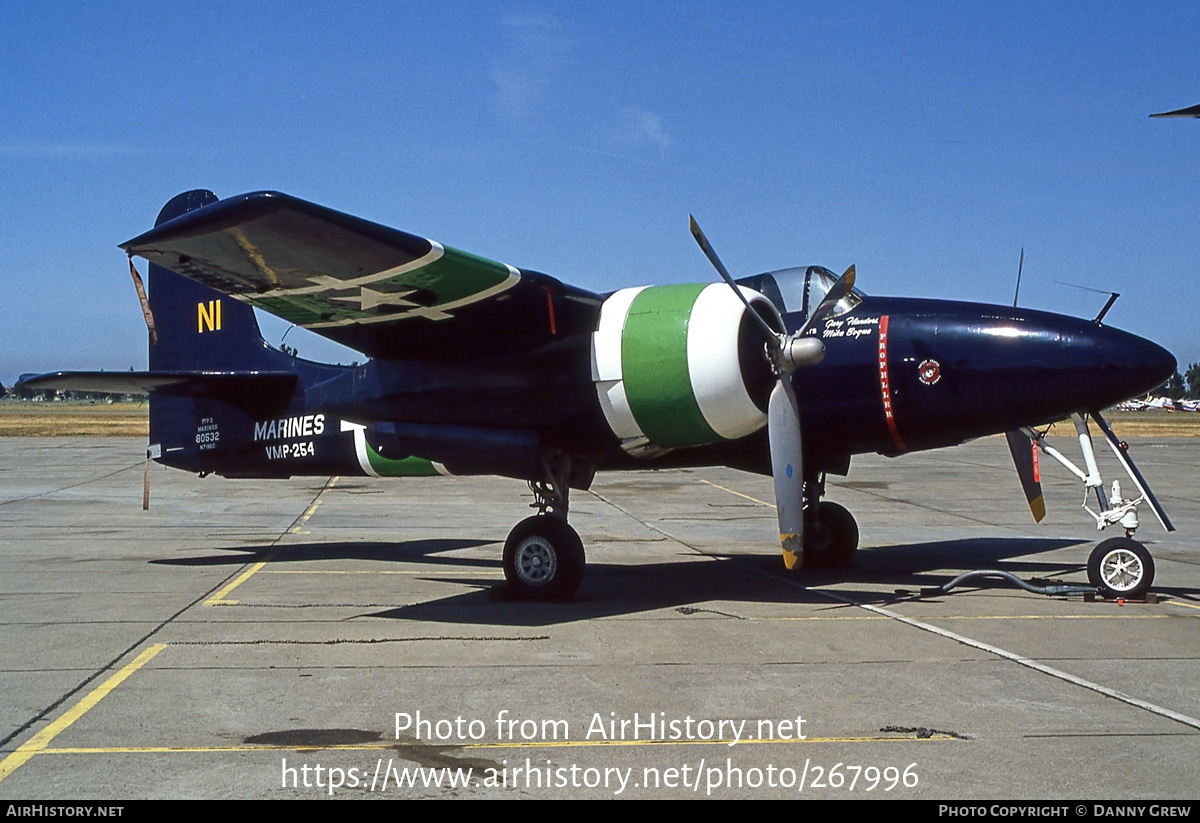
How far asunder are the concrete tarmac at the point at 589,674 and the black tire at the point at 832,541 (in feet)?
1.12

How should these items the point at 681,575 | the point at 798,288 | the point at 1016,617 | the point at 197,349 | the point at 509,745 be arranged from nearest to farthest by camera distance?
the point at 509,745
the point at 1016,617
the point at 798,288
the point at 681,575
the point at 197,349


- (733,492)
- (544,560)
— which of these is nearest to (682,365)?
(544,560)

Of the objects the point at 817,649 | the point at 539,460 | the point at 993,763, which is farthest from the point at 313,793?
the point at 539,460

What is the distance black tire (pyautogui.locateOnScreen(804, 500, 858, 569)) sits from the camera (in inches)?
466

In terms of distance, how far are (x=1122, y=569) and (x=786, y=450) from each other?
3175mm

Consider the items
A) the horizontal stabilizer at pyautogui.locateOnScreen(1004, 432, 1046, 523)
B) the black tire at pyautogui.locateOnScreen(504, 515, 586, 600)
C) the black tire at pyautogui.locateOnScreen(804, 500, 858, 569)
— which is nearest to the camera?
the black tire at pyautogui.locateOnScreen(504, 515, 586, 600)

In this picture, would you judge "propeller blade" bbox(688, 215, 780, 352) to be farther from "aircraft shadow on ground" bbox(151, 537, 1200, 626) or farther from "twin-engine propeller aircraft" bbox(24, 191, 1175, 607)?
"aircraft shadow on ground" bbox(151, 537, 1200, 626)

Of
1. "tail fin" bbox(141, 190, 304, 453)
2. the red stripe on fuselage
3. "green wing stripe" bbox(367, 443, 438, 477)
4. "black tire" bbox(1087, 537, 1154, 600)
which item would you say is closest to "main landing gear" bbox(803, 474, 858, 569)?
the red stripe on fuselage

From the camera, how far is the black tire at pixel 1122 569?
30.7 feet

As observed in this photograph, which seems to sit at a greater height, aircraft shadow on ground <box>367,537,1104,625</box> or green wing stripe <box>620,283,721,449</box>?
green wing stripe <box>620,283,721,449</box>

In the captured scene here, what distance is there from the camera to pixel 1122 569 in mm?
9445

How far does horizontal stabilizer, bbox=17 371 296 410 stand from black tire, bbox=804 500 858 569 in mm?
6207

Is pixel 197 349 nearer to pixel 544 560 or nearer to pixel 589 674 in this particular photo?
pixel 544 560

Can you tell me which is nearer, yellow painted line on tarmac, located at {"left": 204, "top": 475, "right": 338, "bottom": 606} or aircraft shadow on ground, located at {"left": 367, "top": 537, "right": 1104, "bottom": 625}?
aircraft shadow on ground, located at {"left": 367, "top": 537, "right": 1104, "bottom": 625}
